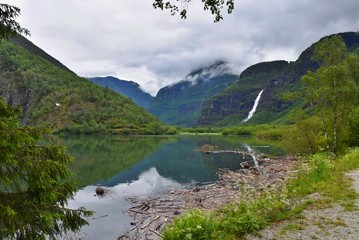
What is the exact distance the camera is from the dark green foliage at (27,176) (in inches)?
330

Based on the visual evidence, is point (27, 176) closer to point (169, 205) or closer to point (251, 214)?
point (251, 214)

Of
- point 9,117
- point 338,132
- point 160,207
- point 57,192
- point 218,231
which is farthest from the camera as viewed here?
point 338,132

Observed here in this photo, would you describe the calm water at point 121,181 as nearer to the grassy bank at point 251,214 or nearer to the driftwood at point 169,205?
the driftwood at point 169,205

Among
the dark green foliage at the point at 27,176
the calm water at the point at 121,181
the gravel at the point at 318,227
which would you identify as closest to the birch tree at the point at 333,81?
the calm water at the point at 121,181

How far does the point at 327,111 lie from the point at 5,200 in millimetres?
36651

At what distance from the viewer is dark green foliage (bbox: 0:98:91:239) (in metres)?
8.39

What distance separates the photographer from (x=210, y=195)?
26609mm

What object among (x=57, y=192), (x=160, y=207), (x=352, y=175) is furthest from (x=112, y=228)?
(x=352, y=175)

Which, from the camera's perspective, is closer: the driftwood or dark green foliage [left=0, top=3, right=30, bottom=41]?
dark green foliage [left=0, top=3, right=30, bottom=41]

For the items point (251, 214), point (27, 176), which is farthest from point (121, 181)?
point (27, 176)

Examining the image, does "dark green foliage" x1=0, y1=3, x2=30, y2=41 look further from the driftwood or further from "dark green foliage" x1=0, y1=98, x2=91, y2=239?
the driftwood

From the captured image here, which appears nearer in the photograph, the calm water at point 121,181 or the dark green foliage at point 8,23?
the dark green foliage at point 8,23

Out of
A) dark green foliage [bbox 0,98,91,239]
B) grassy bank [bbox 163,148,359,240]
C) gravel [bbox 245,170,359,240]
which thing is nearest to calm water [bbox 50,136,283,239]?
grassy bank [bbox 163,148,359,240]

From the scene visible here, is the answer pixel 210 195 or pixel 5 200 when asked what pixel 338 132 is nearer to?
pixel 210 195
